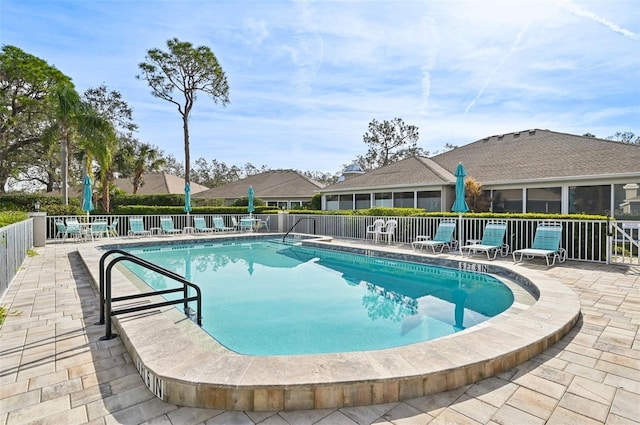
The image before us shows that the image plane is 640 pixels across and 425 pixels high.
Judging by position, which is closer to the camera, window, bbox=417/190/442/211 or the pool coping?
the pool coping

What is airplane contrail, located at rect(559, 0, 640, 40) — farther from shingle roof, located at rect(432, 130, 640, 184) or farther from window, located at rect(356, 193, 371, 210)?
window, located at rect(356, 193, 371, 210)

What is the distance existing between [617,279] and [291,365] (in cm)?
682

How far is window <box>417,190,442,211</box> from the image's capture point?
53.6 feet

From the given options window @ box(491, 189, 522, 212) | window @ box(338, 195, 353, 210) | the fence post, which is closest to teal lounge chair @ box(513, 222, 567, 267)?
window @ box(491, 189, 522, 212)

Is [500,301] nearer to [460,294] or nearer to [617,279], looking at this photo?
[460,294]

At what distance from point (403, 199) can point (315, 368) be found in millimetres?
15917

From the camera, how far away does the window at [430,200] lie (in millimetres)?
16344

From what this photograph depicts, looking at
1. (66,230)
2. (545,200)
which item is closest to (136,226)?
(66,230)

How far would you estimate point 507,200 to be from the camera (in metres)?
15.1

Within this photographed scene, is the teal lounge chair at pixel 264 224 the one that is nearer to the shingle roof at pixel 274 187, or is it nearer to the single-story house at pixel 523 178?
the single-story house at pixel 523 178

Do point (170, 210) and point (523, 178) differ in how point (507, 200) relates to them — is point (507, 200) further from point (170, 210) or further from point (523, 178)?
point (170, 210)

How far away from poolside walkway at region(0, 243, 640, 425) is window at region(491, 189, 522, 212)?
1170 cm

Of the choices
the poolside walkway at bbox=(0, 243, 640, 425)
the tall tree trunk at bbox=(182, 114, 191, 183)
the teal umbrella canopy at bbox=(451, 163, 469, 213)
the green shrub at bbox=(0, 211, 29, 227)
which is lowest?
the poolside walkway at bbox=(0, 243, 640, 425)

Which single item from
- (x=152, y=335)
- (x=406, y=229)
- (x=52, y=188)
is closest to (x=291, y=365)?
(x=152, y=335)
